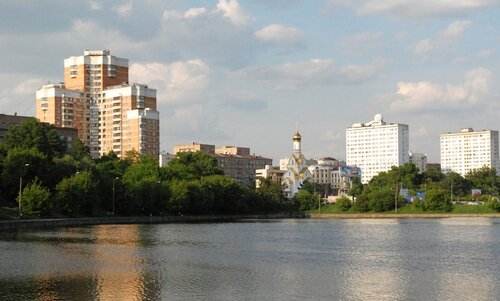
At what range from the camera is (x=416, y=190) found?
167 metres

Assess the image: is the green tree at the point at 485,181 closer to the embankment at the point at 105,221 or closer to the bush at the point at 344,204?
the bush at the point at 344,204

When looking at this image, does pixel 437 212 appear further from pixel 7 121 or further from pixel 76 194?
pixel 7 121

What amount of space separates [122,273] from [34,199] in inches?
1950

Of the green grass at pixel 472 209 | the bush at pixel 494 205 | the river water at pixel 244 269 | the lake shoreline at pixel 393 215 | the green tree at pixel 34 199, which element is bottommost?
the lake shoreline at pixel 393 215

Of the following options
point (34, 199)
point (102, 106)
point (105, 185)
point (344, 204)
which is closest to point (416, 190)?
point (344, 204)

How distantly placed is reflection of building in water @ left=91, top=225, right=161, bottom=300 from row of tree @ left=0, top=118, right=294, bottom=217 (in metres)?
32.9

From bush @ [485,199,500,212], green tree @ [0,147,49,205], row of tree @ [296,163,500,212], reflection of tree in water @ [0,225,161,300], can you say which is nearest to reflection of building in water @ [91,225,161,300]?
reflection of tree in water @ [0,225,161,300]

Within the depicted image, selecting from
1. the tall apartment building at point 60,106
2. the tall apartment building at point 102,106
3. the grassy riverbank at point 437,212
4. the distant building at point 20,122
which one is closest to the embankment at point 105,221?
the grassy riverbank at point 437,212

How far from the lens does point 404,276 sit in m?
37.8

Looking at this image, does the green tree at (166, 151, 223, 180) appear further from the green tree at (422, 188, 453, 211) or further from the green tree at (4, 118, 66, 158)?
the green tree at (422, 188, 453, 211)

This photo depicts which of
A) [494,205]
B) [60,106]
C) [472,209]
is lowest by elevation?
[472,209]

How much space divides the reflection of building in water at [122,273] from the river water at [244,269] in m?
0.04

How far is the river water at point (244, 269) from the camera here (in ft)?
104

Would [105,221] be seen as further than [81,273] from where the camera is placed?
Yes
